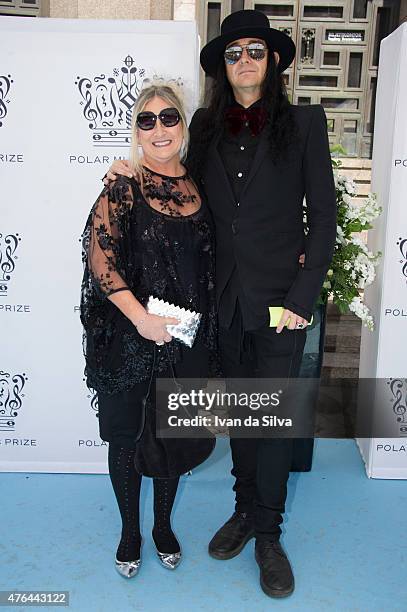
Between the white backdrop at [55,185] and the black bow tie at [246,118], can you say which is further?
the white backdrop at [55,185]

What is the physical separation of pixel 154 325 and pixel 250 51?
0.95 metres

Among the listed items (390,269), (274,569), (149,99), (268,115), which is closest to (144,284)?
(149,99)

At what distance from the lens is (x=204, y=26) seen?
593 cm

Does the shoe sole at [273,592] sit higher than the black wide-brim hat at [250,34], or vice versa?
the black wide-brim hat at [250,34]

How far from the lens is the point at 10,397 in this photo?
2.92 meters

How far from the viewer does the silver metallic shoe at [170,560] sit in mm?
2234

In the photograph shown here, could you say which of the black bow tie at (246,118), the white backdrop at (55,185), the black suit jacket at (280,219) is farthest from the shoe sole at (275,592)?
the black bow tie at (246,118)

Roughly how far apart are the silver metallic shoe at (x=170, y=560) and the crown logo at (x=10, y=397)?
110 centimetres

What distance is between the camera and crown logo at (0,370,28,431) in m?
2.90

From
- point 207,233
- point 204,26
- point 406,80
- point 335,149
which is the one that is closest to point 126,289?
point 207,233

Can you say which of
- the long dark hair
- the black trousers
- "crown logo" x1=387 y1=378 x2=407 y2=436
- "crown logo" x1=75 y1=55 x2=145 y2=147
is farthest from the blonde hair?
"crown logo" x1=387 y1=378 x2=407 y2=436

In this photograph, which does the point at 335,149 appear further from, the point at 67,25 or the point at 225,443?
the point at 225,443

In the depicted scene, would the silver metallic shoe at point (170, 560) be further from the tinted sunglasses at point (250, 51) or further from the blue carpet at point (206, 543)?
the tinted sunglasses at point (250, 51)

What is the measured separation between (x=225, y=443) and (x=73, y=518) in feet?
3.38
